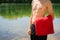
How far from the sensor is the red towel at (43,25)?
11.0 feet

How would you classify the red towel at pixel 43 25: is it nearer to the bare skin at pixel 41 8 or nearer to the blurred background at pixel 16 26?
the bare skin at pixel 41 8

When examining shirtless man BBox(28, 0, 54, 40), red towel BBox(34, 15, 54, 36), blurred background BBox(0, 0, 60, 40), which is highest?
shirtless man BBox(28, 0, 54, 40)

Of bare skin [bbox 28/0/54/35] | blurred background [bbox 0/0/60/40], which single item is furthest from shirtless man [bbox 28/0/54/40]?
blurred background [bbox 0/0/60/40]

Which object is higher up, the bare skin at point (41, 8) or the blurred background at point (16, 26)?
the bare skin at point (41, 8)

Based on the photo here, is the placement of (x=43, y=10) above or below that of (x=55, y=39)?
above

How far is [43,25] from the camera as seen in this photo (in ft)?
11.0

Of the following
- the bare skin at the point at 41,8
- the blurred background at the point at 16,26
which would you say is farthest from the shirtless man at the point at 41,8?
the blurred background at the point at 16,26

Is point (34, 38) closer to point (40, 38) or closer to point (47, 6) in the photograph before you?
point (40, 38)

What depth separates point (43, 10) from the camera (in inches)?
134

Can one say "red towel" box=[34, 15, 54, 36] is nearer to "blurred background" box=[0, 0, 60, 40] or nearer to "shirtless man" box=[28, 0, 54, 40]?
"shirtless man" box=[28, 0, 54, 40]

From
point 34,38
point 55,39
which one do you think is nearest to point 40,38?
point 34,38

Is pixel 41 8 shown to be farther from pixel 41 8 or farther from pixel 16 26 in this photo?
pixel 16 26

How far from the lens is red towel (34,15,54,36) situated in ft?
11.0

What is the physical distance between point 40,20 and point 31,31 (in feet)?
0.80
